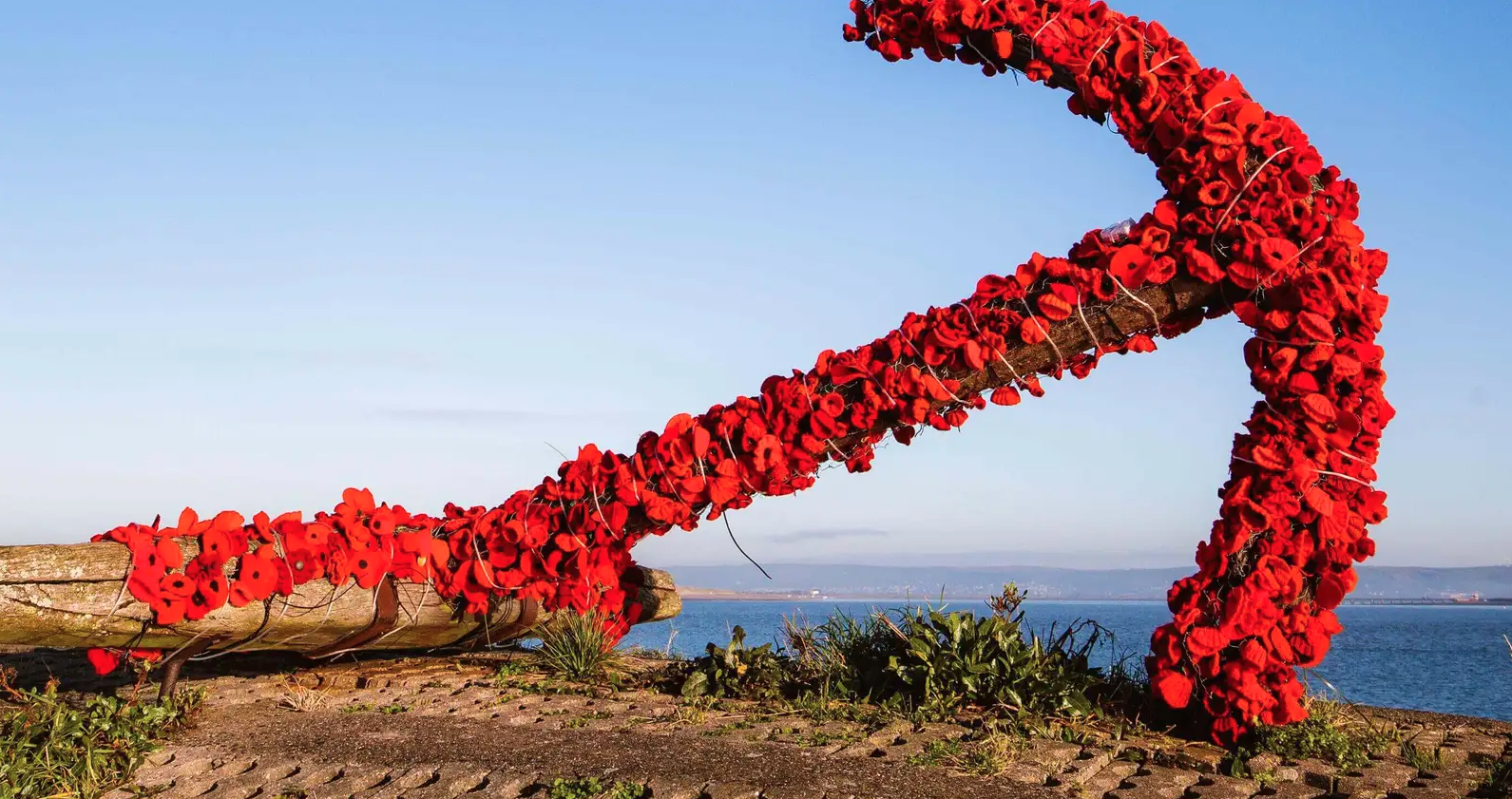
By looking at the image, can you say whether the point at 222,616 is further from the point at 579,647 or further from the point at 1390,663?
the point at 1390,663

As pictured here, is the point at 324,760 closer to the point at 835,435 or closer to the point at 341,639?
the point at 341,639

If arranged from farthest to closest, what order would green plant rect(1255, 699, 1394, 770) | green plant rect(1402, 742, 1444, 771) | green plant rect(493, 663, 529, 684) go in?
green plant rect(493, 663, 529, 684), green plant rect(1255, 699, 1394, 770), green plant rect(1402, 742, 1444, 771)

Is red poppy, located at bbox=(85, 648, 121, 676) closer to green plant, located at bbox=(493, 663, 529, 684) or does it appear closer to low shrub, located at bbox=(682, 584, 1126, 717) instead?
green plant, located at bbox=(493, 663, 529, 684)

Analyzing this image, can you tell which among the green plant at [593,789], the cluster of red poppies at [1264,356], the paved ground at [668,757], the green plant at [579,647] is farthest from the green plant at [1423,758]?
the green plant at [579,647]

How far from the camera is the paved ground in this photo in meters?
4.58

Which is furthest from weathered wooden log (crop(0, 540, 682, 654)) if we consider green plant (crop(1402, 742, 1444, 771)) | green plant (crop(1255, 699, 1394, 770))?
green plant (crop(1402, 742, 1444, 771))

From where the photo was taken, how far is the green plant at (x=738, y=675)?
21.8ft

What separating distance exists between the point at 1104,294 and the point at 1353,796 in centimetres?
282

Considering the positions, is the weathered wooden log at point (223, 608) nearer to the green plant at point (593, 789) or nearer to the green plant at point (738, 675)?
the green plant at point (738, 675)

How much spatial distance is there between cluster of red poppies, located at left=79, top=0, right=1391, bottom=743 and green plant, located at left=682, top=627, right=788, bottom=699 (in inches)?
37.5

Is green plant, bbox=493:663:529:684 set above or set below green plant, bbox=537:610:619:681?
below

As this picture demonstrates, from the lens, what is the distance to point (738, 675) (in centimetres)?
675

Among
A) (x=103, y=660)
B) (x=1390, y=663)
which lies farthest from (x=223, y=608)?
(x=1390, y=663)

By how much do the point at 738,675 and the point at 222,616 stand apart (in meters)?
3.29
